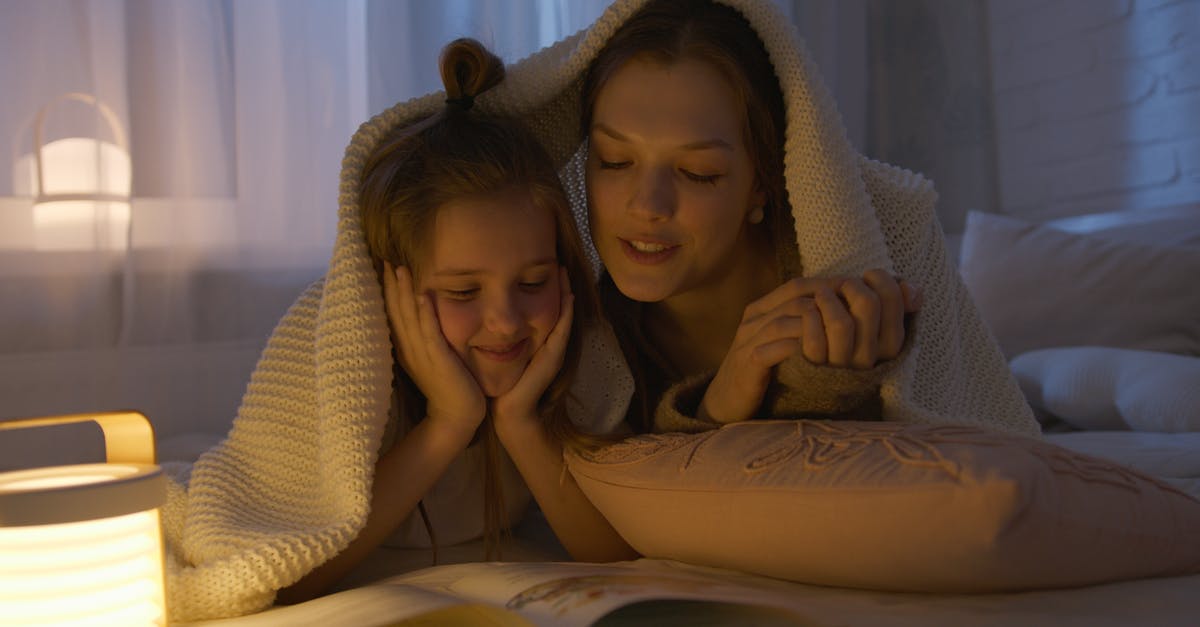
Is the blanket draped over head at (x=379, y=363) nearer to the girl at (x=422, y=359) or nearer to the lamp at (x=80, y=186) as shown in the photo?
the girl at (x=422, y=359)

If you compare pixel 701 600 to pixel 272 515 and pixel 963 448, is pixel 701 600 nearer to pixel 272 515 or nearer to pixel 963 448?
pixel 963 448

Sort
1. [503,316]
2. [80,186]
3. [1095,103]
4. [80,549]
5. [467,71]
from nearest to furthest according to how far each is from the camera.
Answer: [80,549], [503,316], [467,71], [80,186], [1095,103]

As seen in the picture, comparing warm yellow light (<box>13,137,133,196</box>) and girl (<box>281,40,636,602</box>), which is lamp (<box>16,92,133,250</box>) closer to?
warm yellow light (<box>13,137,133,196</box>)

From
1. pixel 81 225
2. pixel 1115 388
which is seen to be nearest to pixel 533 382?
pixel 1115 388

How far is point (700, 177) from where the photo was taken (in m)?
1.01

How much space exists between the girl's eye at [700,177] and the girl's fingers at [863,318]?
0.20 m

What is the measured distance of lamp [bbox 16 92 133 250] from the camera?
5.19 ft

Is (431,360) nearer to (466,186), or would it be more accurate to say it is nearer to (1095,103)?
(466,186)

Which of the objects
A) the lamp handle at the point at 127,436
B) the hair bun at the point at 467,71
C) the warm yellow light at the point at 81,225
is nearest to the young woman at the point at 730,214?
the hair bun at the point at 467,71

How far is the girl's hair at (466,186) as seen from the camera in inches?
38.8

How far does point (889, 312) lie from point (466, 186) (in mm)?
415

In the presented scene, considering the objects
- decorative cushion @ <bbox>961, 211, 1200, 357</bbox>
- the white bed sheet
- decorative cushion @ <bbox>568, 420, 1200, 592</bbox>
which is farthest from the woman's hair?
decorative cushion @ <bbox>961, 211, 1200, 357</bbox>

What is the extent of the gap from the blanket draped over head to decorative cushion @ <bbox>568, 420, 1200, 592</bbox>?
0.80 ft

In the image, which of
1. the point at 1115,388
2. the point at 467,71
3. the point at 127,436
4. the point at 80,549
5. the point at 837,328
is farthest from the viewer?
the point at 1115,388
